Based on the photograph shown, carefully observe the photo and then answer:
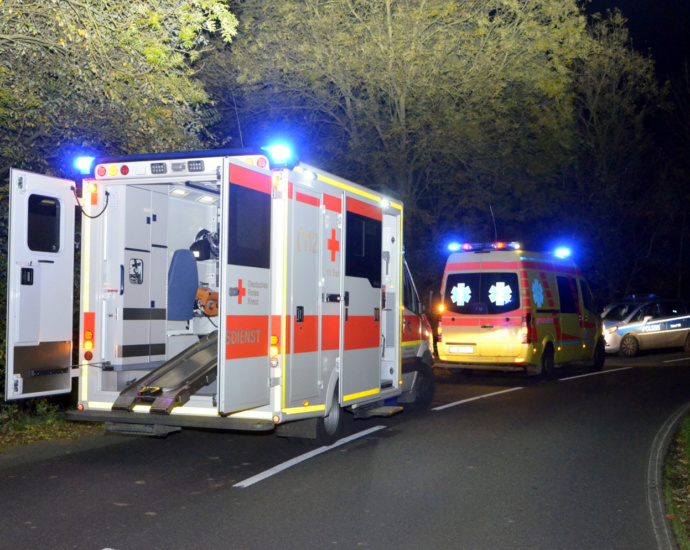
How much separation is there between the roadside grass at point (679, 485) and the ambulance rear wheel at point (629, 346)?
43.8 feet

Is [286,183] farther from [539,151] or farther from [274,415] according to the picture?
[539,151]

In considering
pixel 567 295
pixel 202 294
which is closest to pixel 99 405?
pixel 202 294

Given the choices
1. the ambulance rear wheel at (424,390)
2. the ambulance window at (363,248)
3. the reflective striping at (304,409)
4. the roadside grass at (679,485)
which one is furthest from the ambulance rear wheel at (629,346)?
the reflective striping at (304,409)

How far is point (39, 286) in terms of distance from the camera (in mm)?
8094

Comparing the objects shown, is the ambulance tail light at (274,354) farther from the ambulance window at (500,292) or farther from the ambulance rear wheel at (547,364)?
the ambulance rear wheel at (547,364)

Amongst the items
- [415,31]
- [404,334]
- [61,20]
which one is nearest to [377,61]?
[415,31]

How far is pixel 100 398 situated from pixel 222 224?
2469 millimetres

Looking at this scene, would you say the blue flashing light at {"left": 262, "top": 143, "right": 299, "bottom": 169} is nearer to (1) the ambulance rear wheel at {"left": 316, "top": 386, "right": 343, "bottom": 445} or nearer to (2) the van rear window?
(1) the ambulance rear wheel at {"left": 316, "top": 386, "right": 343, "bottom": 445}

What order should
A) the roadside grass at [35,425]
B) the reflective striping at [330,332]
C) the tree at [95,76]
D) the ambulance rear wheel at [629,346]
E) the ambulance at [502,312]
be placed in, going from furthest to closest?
the ambulance rear wheel at [629,346] → the ambulance at [502,312] → the roadside grass at [35,425] → the tree at [95,76] → the reflective striping at [330,332]

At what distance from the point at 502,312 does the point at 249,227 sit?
9.27 metres

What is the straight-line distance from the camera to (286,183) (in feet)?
26.8

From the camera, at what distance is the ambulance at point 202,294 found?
781 centimetres

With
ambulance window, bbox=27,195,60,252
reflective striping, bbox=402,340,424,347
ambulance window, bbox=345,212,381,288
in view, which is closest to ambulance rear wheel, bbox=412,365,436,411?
reflective striping, bbox=402,340,424,347

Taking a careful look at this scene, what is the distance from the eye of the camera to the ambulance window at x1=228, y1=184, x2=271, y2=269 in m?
7.50
